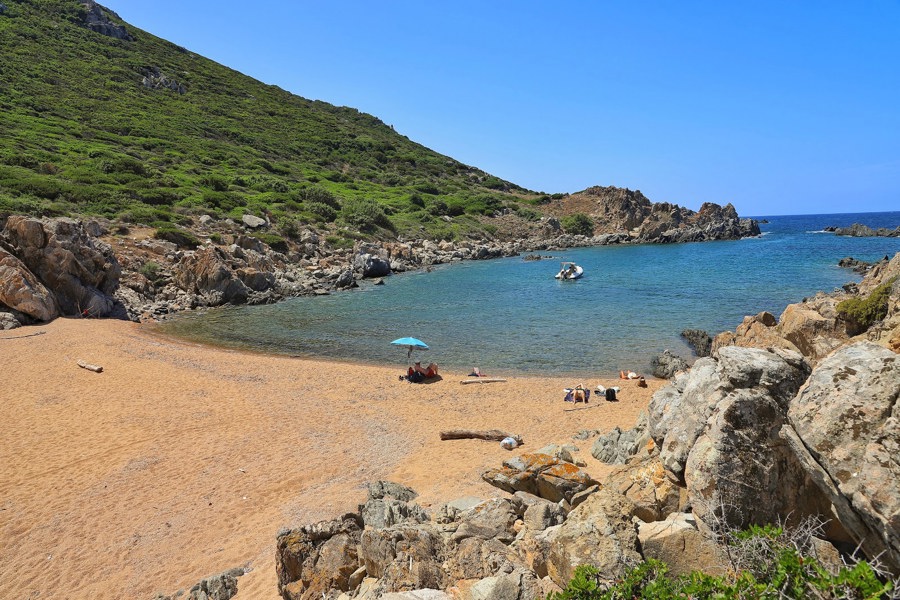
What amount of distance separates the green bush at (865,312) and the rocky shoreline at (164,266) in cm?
3402

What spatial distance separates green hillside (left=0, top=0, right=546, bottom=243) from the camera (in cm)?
4975

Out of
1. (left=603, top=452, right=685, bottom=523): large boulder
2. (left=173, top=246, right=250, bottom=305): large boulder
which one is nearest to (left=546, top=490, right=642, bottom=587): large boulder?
(left=603, top=452, right=685, bottom=523): large boulder

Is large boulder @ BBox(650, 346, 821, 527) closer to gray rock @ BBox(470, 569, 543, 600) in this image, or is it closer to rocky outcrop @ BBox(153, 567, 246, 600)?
gray rock @ BBox(470, 569, 543, 600)

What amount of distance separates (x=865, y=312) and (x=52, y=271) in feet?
121

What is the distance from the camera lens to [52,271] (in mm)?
28000

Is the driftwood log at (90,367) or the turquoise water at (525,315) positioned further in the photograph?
the turquoise water at (525,315)

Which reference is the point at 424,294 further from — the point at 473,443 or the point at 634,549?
the point at 634,549

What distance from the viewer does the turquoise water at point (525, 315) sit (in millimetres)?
23766

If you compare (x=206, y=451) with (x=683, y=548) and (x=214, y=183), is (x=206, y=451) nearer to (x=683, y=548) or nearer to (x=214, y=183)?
(x=683, y=548)

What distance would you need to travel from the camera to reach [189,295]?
35.8m

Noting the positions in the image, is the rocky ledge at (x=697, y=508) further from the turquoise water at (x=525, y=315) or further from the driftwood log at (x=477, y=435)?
the turquoise water at (x=525, y=315)

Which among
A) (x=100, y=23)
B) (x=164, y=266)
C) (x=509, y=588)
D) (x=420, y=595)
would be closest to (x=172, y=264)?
(x=164, y=266)

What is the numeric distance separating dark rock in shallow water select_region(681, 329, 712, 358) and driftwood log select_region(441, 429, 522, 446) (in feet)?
41.1

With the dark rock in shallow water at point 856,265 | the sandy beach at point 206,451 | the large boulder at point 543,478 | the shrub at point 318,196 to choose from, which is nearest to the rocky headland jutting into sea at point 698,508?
the large boulder at point 543,478
